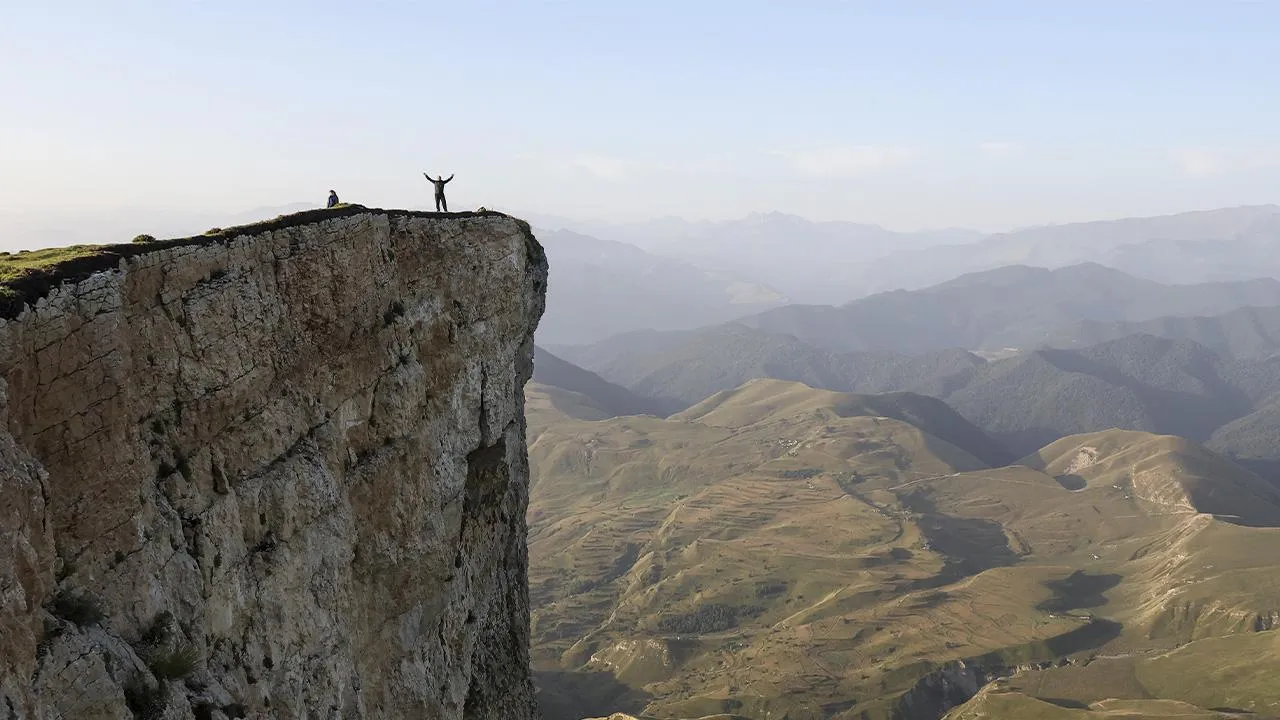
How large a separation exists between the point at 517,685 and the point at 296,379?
2092 centimetres

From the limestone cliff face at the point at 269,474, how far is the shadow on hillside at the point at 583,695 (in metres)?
128

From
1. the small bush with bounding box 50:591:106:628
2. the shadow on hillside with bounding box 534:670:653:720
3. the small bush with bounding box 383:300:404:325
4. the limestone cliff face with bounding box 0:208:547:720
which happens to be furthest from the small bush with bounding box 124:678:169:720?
the shadow on hillside with bounding box 534:670:653:720

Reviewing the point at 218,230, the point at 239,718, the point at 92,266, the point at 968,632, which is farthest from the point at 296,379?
the point at 968,632

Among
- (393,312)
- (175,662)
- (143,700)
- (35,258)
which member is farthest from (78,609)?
(393,312)

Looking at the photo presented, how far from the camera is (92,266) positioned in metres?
20.2

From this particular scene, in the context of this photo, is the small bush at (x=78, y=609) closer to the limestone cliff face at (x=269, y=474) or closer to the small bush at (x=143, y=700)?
the limestone cliff face at (x=269, y=474)

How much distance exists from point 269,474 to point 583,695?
16468 centimetres

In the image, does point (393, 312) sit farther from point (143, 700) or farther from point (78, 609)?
point (143, 700)

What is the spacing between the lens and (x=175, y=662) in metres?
19.9

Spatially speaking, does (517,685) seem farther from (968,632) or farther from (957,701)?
(968,632)

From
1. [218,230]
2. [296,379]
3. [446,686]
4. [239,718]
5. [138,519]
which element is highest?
[218,230]

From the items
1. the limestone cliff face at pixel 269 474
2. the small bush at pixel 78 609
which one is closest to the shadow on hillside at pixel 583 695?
the limestone cliff face at pixel 269 474

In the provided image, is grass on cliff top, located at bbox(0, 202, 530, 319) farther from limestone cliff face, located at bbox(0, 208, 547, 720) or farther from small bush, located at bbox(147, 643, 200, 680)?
small bush, located at bbox(147, 643, 200, 680)

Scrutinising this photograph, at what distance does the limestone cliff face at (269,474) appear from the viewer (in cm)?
1806
